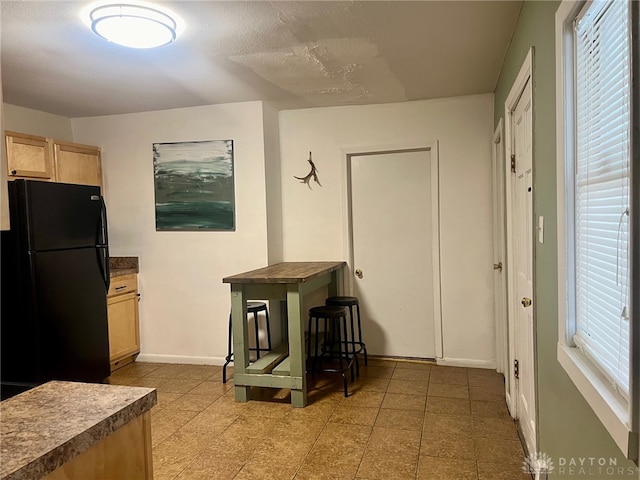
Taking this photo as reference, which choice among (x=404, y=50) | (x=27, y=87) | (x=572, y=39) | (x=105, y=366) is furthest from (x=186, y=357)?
(x=572, y=39)

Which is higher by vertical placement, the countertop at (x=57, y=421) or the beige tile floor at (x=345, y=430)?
the countertop at (x=57, y=421)

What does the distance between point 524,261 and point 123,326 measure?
134 inches

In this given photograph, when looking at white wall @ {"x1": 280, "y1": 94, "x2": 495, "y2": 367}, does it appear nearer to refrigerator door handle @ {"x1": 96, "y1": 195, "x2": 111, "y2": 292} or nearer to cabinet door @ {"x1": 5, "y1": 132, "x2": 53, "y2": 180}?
refrigerator door handle @ {"x1": 96, "y1": 195, "x2": 111, "y2": 292}

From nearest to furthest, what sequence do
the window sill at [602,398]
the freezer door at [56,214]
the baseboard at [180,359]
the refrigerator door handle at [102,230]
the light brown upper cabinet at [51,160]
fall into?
1. the window sill at [602,398]
2. the freezer door at [56,214]
3. the light brown upper cabinet at [51,160]
4. the refrigerator door handle at [102,230]
5. the baseboard at [180,359]

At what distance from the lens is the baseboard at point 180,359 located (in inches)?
163

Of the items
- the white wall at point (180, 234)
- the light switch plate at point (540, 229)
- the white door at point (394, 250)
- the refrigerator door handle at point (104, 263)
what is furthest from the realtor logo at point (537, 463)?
the refrigerator door handle at point (104, 263)

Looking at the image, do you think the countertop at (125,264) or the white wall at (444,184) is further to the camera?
the countertop at (125,264)

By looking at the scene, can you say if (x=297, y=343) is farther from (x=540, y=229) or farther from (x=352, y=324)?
(x=540, y=229)

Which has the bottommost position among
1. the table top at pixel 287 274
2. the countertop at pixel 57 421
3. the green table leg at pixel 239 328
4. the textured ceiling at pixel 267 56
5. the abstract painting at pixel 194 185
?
the green table leg at pixel 239 328

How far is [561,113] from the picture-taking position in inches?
54.6

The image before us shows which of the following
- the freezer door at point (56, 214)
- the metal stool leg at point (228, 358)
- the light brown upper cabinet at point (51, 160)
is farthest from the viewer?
the metal stool leg at point (228, 358)

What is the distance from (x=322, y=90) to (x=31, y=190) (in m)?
2.19

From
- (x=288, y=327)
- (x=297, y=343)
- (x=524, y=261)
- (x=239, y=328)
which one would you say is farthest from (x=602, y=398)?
(x=239, y=328)

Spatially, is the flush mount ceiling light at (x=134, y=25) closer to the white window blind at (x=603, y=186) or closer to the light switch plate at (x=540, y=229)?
the white window blind at (x=603, y=186)
